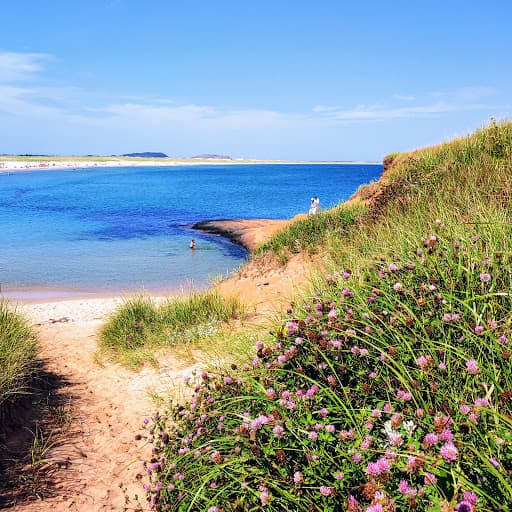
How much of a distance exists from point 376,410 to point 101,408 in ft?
17.6

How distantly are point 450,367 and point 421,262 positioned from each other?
155 centimetres

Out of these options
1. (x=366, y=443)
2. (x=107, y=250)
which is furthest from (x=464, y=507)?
(x=107, y=250)

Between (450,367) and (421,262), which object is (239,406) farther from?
(421,262)

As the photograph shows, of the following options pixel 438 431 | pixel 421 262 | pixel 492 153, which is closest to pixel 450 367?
pixel 438 431

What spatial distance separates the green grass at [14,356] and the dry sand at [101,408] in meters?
0.76

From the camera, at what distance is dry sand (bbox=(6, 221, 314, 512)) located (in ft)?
15.7

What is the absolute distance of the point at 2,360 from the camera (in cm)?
638

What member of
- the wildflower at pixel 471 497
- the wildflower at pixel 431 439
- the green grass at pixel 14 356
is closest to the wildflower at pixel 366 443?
the wildflower at pixel 431 439

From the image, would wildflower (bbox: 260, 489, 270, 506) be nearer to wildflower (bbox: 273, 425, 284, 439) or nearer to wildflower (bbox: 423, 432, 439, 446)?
wildflower (bbox: 273, 425, 284, 439)

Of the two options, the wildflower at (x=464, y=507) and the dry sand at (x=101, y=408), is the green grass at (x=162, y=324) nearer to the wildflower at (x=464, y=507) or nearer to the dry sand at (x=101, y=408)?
the dry sand at (x=101, y=408)

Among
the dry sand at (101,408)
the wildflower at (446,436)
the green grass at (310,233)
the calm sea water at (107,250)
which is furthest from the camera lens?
the calm sea water at (107,250)

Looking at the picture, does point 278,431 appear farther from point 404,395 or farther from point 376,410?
point 404,395

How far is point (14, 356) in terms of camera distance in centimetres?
661

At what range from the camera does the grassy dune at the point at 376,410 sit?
7.70 feet
